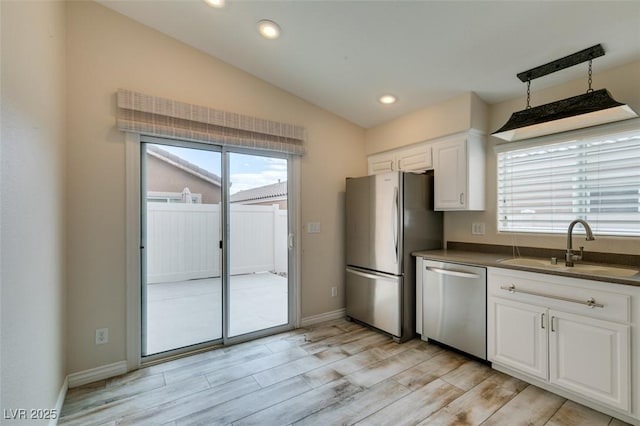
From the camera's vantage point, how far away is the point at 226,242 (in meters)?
2.91

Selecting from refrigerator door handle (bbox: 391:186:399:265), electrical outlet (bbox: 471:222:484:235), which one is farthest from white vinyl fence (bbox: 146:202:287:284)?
electrical outlet (bbox: 471:222:484:235)

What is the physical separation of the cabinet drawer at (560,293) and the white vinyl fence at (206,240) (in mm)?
2128

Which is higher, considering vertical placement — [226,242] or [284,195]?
[284,195]

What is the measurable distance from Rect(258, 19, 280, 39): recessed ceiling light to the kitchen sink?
8.59 ft

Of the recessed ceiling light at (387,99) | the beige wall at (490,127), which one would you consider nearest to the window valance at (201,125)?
the recessed ceiling light at (387,99)

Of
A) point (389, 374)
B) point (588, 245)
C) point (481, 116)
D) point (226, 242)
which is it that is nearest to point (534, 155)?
point (481, 116)

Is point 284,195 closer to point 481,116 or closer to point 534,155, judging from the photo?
point 481,116

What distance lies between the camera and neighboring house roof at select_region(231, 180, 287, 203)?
9.89ft

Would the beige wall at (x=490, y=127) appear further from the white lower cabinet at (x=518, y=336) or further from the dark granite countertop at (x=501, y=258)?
the white lower cabinet at (x=518, y=336)

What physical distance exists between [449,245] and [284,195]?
1.97 meters

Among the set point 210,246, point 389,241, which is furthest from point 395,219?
point 210,246

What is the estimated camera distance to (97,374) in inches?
89.1

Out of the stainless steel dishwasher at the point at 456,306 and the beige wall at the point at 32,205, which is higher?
the beige wall at the point at 32,205

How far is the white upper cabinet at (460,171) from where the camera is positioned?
286 centimetres
